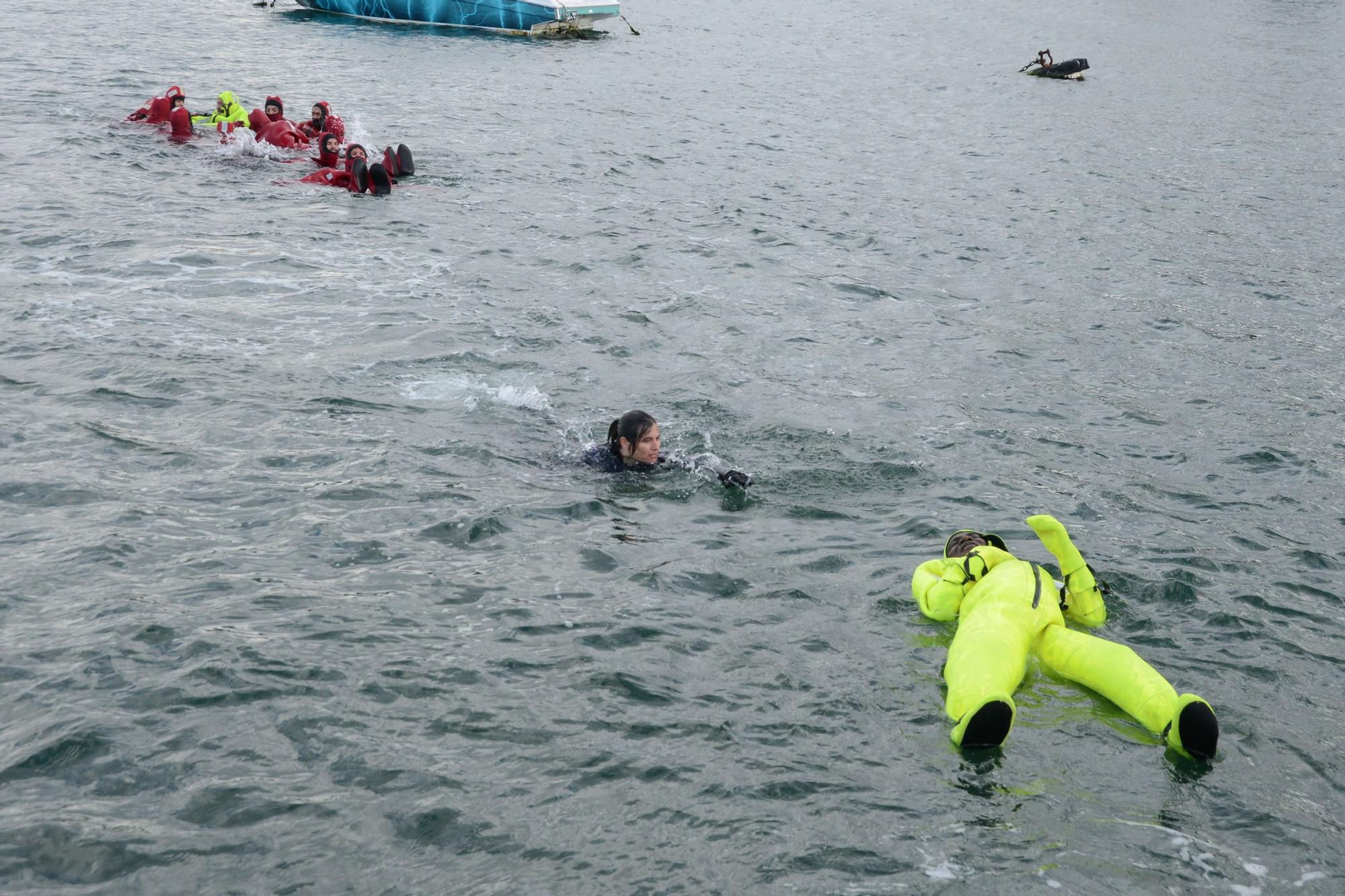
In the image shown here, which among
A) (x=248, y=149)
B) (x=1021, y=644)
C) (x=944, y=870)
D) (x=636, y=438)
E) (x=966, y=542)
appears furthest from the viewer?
(x=248, y=149)

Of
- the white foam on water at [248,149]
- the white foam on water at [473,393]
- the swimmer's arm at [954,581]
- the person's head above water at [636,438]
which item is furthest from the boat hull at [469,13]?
the swimmer's arm at [954,581]

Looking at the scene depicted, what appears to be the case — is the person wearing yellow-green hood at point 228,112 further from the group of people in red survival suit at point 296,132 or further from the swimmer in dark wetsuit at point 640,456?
the swimmer in dark wetsuit at point 640,456

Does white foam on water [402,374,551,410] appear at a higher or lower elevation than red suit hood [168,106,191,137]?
lower

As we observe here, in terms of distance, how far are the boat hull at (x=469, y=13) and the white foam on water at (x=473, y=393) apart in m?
37.2

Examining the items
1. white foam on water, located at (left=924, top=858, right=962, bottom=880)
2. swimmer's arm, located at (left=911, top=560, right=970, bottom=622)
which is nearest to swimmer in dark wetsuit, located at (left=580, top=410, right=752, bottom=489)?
swimmer's arm, located at (left=911, top=560, right=970, bottom=622)

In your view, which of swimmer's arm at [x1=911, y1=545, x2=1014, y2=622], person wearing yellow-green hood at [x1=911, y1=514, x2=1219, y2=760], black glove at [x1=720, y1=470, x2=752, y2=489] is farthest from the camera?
black glove at [x1=720, y1=470, x2=752, y2=489]

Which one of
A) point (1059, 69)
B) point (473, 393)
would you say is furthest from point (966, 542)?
point (1059, 69)

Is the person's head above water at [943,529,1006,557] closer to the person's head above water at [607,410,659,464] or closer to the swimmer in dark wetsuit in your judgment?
the swimmer in dark wetsuit

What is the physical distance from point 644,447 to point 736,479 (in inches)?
37.2

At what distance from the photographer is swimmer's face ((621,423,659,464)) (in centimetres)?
1054

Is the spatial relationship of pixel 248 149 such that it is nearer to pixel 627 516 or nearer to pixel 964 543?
pixel 627 516

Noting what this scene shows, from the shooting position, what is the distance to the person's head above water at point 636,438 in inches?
413

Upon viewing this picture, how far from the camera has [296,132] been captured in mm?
23703

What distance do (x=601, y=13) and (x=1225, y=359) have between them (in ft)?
130
